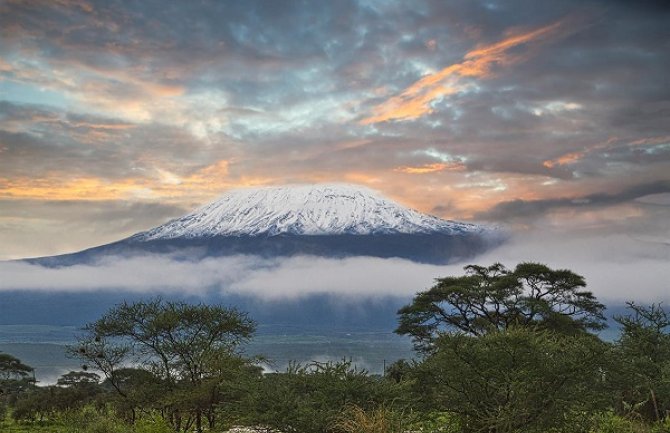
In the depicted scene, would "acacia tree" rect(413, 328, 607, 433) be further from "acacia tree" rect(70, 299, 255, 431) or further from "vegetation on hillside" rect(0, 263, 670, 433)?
"acacia tree" rect(70, 299, 255, 431)

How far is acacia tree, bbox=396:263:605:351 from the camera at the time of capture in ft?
158

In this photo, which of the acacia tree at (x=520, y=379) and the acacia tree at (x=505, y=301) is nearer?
the acacia tree at (x=520, y=379)

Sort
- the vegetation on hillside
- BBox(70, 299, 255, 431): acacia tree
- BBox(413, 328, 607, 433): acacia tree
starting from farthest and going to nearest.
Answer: BBox(70, 299, 255, 431): acacia tree, the vegetation on hillside, BBox(413, 328, 607, 433): acacia tree

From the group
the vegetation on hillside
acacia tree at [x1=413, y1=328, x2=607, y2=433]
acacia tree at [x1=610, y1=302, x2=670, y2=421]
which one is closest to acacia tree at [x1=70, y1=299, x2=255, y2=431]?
the vegetation on hillside

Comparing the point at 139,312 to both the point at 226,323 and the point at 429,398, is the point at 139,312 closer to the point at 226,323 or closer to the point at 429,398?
the point at 226,323

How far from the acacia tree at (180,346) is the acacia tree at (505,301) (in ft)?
54.2

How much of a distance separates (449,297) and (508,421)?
31920 mm

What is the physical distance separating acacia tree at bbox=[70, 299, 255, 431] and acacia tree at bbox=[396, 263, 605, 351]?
16528 millimetres

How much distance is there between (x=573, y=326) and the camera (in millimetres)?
47594

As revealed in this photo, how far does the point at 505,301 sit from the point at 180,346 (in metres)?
25.9

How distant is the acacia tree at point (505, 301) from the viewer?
158 ft

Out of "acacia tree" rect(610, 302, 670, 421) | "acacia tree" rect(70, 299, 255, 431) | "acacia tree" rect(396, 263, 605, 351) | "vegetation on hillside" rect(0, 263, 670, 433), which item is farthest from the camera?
"acacia tree" rect(396, 263, 605, 351)

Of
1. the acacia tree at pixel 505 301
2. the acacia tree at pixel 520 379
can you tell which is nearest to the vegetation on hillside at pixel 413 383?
the acacia tree at pixel 520 379

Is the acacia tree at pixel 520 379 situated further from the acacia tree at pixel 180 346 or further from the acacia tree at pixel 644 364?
the acacia tree at pixel 180 346
